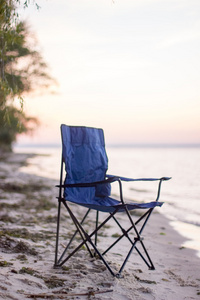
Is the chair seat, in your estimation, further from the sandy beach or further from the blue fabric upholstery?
the sandy beach

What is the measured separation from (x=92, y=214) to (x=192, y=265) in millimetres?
2894

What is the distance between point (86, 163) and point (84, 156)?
0.07 meters

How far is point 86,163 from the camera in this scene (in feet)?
10.5

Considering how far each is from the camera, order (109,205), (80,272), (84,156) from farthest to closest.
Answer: (84,156), (109,205), (80,272)

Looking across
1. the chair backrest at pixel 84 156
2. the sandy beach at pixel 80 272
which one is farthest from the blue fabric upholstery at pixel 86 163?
the sandy beach at pixel 80 272

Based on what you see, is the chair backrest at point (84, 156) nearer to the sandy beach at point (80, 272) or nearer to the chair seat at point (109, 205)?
the chair seat at point (109, 205)

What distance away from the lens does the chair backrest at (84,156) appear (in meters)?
3.05

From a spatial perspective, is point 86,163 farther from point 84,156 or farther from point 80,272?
point 80,272

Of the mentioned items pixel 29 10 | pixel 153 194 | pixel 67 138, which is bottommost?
pixel 153 194

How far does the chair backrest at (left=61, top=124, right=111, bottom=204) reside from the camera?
3047 mm

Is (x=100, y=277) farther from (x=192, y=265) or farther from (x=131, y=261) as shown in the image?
(x=192, y=265)

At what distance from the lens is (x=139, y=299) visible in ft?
7.59

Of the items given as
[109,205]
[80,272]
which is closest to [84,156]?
[109,205]

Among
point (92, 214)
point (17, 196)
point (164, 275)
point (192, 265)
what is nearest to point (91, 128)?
point (164, 275)
